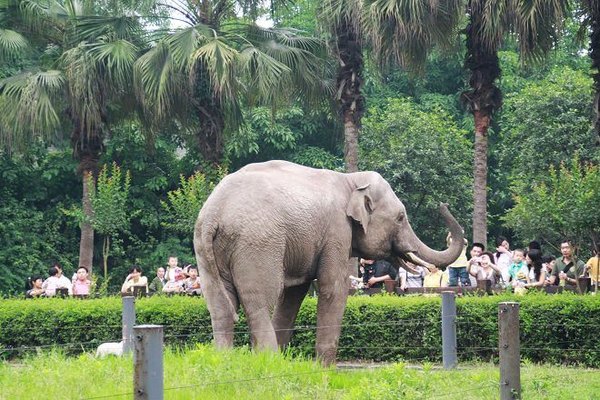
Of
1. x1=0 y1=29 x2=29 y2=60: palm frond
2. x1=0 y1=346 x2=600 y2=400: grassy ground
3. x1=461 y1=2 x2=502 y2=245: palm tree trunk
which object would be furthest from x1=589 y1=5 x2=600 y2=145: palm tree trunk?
x1=0 y1=29 x2=29 y2=60: palm frond

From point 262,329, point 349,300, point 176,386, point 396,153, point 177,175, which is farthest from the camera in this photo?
point 177,175

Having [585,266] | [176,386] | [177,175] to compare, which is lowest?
[176,386]

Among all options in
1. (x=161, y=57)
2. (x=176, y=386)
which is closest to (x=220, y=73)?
(x=161, y=57)

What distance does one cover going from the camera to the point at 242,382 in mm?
10844

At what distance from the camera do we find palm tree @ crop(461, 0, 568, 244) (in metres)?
21.3

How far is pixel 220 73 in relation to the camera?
25.2m

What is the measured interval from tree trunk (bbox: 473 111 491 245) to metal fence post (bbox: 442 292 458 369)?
32.9 ft

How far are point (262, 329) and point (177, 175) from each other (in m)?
25.8

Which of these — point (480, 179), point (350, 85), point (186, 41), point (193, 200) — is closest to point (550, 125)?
point (350, 85)

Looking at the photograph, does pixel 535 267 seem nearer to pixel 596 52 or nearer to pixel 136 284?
pixel 596 52

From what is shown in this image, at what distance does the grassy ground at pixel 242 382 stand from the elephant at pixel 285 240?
1.02m

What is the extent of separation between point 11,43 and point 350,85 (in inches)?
317

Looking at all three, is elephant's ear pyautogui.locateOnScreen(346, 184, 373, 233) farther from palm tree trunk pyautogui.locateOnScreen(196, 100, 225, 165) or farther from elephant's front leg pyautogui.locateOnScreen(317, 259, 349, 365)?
palm tree trunk pyautogui.locateOnScreen(196, 100, 225, 165)

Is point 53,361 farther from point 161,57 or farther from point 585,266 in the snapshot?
point 161,57
